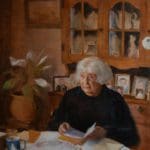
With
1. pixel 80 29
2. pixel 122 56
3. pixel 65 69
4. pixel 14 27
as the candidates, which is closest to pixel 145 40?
pixel 122 56

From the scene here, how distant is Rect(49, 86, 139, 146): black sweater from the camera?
2559 millimetres

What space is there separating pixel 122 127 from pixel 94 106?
0.25 m

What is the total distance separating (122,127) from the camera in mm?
2564

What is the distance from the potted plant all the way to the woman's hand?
5.98 feet

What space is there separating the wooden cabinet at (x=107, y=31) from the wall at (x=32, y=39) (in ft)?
0.89

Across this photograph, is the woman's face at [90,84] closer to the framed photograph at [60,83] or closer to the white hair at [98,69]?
the white hair at [98,69]

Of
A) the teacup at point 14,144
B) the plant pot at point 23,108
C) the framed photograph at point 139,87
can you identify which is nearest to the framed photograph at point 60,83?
the plant pot at point 23,108

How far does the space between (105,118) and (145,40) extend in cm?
120

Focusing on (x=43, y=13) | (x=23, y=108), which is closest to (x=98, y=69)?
(x=23, y=108)

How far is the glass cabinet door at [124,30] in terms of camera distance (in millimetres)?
3688

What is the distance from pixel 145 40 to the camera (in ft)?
11.8


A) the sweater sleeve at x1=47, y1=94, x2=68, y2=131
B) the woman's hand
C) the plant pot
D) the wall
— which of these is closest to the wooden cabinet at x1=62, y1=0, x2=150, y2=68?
the wall

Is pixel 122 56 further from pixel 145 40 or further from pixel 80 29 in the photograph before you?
pixel 80 29

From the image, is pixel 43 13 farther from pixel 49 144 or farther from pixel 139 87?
pixel 49 144
